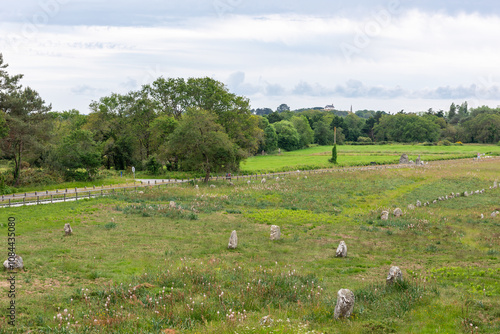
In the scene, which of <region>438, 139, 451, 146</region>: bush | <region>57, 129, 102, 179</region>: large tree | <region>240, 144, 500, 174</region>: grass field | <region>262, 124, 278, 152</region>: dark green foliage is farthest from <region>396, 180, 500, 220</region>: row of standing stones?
<region>438, 139, 451, 146</region>: bush

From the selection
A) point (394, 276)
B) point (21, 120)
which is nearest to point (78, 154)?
point (21, 120)

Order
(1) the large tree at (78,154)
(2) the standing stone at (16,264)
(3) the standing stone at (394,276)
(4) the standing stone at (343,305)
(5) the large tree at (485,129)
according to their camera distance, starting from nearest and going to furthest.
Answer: (4) the standing stone at (343,305), (3) the standing stone at (394,276), (2) the standing stone at (16,264), (1) the large tree at (78,154), (5) the large tree at (485,129)

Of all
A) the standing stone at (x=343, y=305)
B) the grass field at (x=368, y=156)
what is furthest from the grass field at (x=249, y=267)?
the grass field at (x=368, y=156)

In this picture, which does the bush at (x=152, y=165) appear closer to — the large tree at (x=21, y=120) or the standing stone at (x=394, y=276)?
the large tree at (x=21, y=120)

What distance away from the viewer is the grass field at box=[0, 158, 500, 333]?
12.2m

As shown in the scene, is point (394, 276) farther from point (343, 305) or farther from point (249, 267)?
point (249, 267)

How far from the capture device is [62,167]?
53.2 meters

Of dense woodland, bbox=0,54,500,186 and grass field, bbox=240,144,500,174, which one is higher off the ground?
dense woodland, bbox=0,54,500,186

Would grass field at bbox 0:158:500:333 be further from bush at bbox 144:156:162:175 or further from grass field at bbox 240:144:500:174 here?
grass field at bbox 240:144:500:174

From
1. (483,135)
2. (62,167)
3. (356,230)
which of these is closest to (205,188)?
(62,167)

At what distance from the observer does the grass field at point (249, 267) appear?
1216 centimetres

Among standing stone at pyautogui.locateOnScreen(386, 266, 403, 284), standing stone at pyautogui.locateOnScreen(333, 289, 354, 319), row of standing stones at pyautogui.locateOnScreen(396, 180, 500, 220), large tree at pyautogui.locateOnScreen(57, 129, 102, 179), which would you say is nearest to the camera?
standing stone at pyautogui.locateOnScreen(333, 289, 354, 319)

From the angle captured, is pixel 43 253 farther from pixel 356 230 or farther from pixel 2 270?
pixel 356 230

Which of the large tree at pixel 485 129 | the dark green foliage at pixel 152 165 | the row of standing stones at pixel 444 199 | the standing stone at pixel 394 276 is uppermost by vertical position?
the large tree at pixel 485 129
